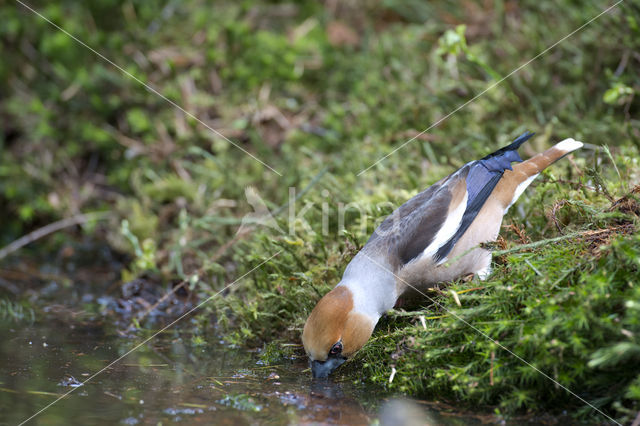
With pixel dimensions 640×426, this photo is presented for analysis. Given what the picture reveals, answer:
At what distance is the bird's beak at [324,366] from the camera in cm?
381

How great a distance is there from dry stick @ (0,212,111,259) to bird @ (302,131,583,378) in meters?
3.99

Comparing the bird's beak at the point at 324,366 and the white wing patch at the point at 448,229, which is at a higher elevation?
the white wing patch at the point at 448,229

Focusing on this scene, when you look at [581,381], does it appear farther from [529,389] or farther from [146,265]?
[146,265]

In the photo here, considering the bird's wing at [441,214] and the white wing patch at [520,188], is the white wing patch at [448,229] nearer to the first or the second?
the bird's wing at [441,214]

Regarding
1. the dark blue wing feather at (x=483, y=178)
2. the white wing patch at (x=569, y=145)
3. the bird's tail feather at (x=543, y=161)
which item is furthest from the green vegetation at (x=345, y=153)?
Result: the dark blue wing feather at (x=483, y=178)

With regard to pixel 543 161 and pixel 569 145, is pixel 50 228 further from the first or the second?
pixel 569 145

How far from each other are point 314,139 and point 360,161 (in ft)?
4.52

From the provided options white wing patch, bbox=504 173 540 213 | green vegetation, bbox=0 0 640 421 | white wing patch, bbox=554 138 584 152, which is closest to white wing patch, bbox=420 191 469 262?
green vegetation, bbox=0 0 640 421

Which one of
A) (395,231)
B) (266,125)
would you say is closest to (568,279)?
(395,231)

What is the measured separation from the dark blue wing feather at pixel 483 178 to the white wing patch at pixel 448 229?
26 mm

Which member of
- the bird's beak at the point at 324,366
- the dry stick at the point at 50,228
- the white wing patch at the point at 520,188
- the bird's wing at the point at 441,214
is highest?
the dry stick at the point at 50,228

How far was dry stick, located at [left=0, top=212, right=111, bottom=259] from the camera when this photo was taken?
6.85 metres

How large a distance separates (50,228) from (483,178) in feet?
16.1

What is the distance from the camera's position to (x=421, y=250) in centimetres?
418
